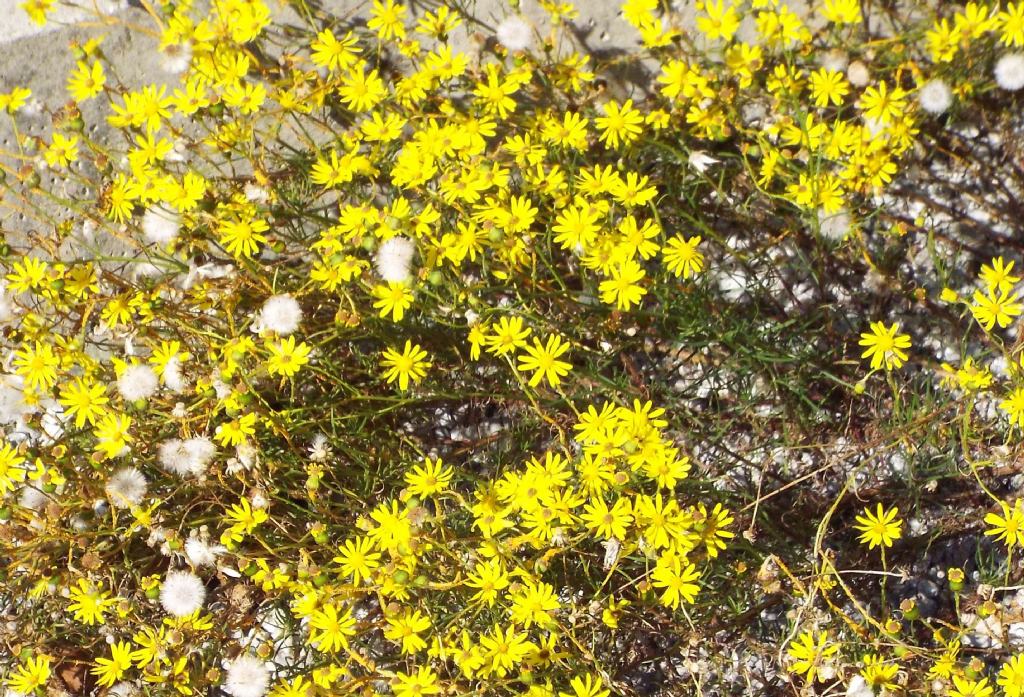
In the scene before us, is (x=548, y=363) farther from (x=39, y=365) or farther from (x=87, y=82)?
(x=87, y=82)

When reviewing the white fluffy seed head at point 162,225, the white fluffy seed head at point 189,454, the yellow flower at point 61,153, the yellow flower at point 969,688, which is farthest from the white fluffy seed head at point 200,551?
the yellow flower at point 969,688

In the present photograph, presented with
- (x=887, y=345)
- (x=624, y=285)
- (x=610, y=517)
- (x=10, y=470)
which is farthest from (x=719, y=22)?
(x=10, y=470)

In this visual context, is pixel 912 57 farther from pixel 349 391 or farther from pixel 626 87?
pixel 349 391

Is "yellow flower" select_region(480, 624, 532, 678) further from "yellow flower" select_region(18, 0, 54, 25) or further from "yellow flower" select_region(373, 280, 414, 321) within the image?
"yellow flower" select_region(18, 0, 54, 25)

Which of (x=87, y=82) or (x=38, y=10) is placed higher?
(x=38, y=10)

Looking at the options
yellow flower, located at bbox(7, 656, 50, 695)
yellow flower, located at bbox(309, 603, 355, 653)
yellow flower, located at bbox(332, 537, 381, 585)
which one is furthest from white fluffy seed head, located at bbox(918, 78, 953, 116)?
yellow flower, located at bbox(7, 656, 50, 695)

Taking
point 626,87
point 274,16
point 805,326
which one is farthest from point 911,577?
point 274,16

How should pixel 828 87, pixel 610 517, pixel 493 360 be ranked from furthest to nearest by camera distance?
1. pixel 493 360
2. pixel 828 87
3. pixel 610 517
